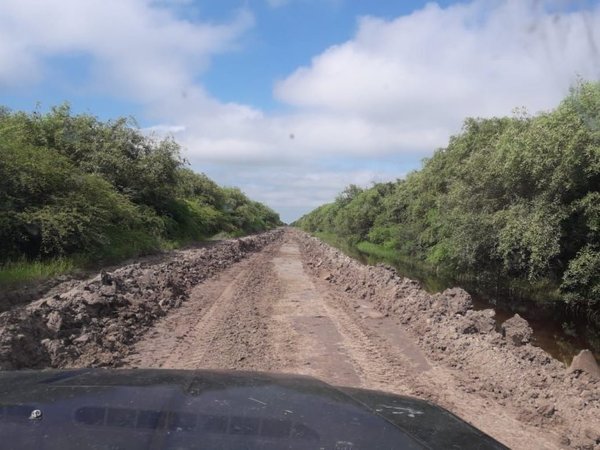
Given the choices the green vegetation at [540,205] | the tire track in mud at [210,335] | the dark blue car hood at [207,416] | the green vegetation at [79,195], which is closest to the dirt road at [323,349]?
the tire track in mud at [210,335]

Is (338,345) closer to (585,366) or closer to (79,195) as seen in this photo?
(585,366)

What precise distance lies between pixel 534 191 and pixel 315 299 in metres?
8.94

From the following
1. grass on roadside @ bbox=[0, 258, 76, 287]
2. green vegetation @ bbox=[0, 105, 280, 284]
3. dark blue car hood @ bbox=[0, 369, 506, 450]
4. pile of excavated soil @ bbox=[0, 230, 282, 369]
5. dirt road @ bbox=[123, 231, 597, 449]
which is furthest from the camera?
green vegetation @ bbox=[0, 105, 280, 284]

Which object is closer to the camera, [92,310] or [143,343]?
[143,343]

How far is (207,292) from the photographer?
15.6m

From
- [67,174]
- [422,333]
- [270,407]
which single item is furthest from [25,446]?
[67,174]

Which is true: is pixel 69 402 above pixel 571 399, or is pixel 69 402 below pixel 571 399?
above

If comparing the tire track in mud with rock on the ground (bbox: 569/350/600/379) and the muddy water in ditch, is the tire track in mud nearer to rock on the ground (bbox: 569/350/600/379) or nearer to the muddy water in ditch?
rock on the ground (bbox: 569/350/600/379)

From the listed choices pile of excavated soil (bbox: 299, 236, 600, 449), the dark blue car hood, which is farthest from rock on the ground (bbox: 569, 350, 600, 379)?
the dark blue car hood

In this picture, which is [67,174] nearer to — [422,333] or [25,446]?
[422,333]

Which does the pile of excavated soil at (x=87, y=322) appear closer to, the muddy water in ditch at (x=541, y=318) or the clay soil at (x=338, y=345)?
the clay soil at (x=338, y=345)

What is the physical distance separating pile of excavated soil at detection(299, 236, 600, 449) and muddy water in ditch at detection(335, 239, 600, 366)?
2233 millimetres

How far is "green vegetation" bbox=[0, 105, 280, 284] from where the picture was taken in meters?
16.4

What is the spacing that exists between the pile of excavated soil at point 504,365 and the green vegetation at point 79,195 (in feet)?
32.1
